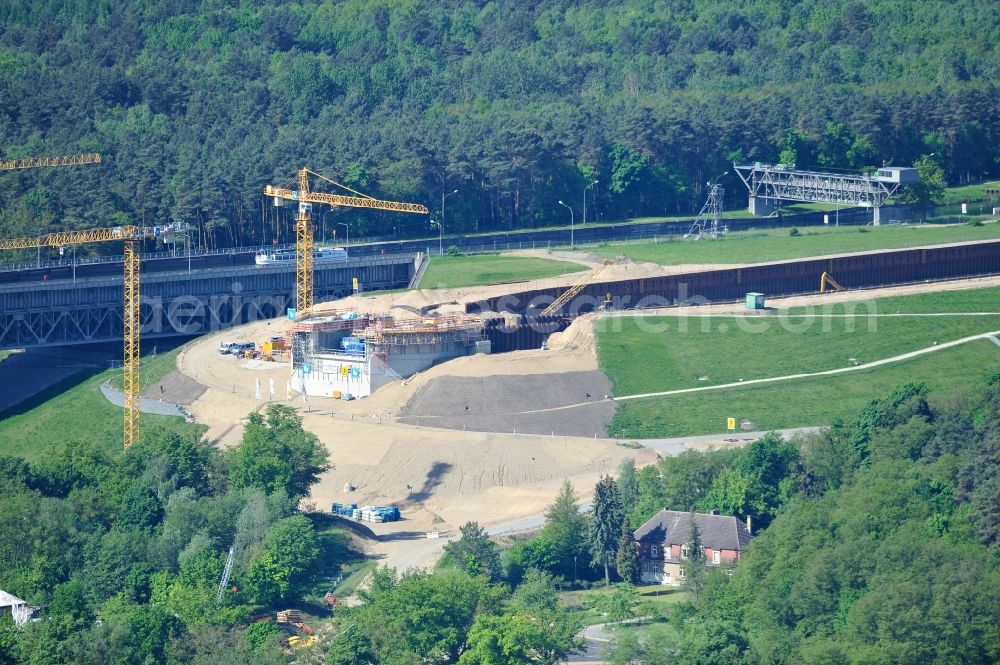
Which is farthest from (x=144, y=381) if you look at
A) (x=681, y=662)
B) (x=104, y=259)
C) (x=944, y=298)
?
(x=681, y=662)

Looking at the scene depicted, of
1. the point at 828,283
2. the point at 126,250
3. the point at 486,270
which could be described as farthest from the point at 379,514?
the point at 828,283

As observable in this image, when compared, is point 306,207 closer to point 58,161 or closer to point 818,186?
point 58,161

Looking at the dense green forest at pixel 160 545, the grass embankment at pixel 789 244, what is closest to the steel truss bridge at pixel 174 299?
the grass embankment at pixel 789 244

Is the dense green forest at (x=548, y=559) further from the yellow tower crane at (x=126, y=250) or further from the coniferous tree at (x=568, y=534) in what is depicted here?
the yellow tower crane at (x=126, y=250)

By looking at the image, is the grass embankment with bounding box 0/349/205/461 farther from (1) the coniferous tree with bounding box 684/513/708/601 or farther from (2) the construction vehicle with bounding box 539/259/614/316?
(1) the coniferous tree with bounding box 684/513/708/601

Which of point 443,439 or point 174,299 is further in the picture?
point 174,299

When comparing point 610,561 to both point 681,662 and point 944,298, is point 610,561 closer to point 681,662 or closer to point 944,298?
point 681,662
